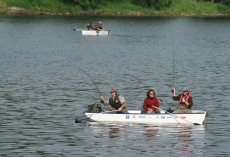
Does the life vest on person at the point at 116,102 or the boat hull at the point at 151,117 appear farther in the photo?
the life vest on person at the point at 116,102

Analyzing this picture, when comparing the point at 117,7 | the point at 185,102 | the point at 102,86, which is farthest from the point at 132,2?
the point at 185,102

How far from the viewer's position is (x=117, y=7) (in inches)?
6265

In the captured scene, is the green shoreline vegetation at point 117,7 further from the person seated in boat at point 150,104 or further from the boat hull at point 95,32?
the person seated in boat at point 150,104

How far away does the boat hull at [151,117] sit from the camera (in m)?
35.2

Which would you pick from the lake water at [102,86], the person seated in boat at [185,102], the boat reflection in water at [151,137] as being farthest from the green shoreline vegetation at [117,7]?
the boat reflection in water at [151,137]

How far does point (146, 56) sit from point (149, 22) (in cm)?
6505

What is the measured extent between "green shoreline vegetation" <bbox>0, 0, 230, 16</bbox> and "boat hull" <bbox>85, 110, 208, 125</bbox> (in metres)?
110

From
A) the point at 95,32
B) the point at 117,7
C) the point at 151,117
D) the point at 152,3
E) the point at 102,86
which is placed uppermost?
the point at 152,3

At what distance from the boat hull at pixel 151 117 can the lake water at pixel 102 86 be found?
283 millimetres

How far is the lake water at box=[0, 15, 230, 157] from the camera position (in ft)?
103

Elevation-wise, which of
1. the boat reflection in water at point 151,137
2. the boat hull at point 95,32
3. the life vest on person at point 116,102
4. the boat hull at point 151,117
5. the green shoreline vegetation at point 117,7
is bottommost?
the boat reflection in water at point 151,137

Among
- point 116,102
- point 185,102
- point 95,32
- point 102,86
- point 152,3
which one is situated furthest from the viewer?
point 152,3

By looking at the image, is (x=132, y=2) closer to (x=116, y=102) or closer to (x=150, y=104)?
(x=116, y=102)

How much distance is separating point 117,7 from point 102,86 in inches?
4319
